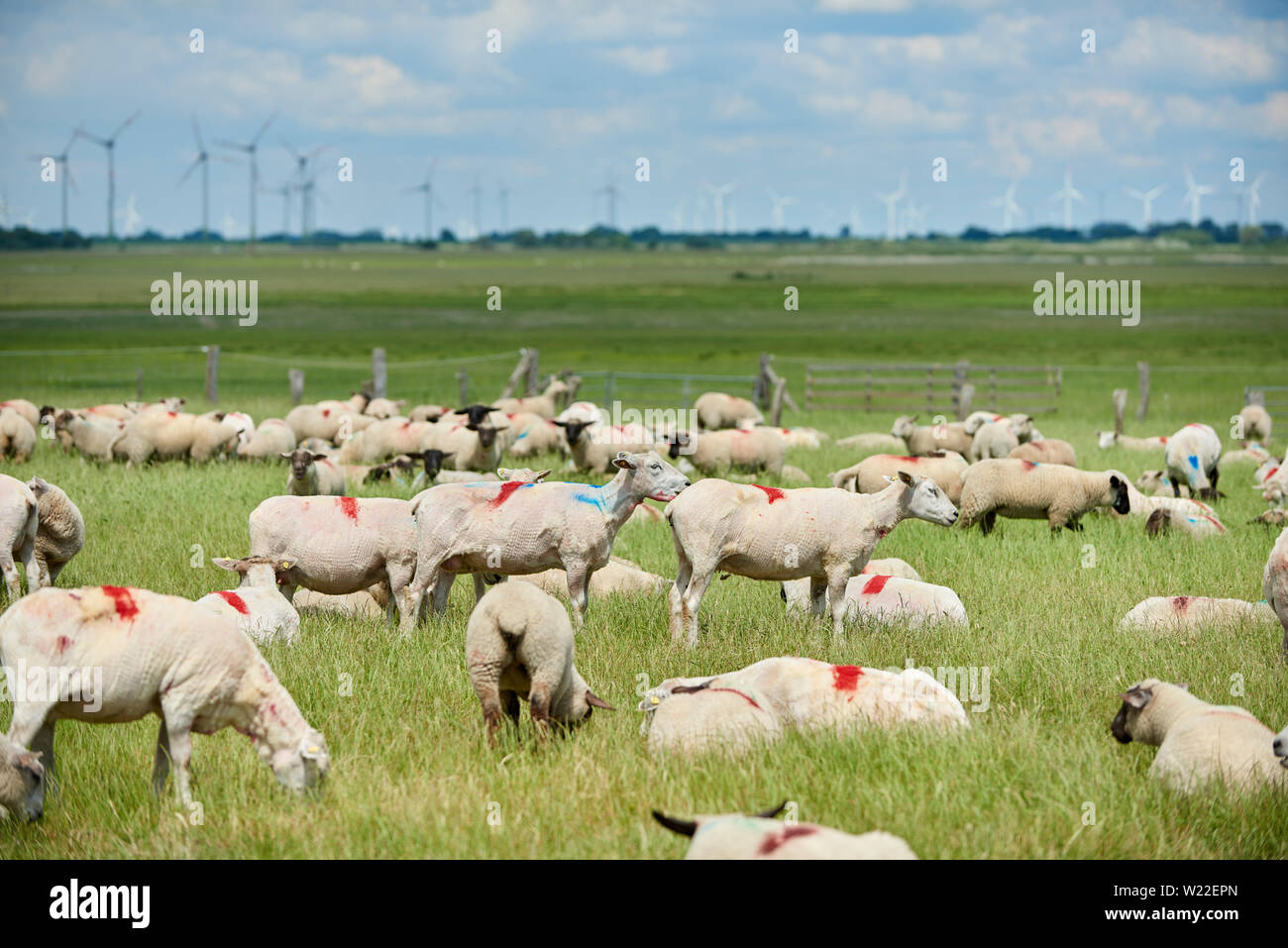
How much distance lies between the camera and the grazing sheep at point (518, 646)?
6828 mm

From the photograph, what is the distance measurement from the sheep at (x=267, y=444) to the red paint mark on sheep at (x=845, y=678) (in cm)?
1540

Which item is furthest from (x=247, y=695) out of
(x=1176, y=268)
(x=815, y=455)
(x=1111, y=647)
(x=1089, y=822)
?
(x=1176, y=268)

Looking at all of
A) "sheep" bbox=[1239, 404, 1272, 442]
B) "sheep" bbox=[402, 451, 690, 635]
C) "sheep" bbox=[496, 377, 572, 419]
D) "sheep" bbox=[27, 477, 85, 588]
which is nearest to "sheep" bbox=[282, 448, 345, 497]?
"sheep" bbox=[27, 477, 85, 588]

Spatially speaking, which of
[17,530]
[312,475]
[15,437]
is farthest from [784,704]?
[15,437]

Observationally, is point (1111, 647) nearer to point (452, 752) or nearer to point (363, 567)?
point (452, 752)

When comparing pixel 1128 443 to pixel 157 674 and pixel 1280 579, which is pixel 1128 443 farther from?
pixel 157 674

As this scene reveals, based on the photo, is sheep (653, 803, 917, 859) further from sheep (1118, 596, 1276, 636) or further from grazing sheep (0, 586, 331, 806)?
sheep (1118, 596, 1276, 636)

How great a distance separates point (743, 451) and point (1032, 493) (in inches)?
232

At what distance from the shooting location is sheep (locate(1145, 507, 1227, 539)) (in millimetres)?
14602

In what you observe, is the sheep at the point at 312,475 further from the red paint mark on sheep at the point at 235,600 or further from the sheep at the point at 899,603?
the sheep at the point at 899,603

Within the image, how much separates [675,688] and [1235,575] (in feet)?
23.7

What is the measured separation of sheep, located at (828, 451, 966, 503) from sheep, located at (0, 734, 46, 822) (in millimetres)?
11234
